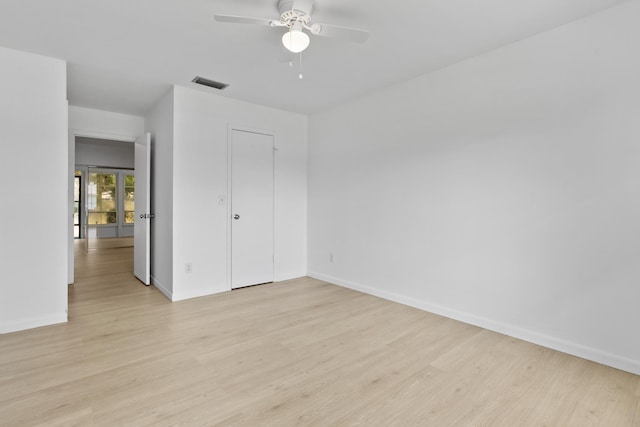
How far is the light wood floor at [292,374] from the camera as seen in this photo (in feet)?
5.68

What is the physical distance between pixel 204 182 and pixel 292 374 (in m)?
2.64

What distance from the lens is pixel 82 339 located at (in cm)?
265

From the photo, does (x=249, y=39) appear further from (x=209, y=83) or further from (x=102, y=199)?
(x=102, y=199)

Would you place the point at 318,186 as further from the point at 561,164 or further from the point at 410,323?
the point at 561,164

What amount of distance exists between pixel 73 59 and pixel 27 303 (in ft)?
7.61

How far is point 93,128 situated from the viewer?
15.0 feet

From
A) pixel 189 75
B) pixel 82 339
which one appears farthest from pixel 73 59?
pixel 82 339

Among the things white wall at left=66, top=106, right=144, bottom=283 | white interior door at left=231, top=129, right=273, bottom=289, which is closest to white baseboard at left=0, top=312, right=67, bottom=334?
white wall at left=66, top=106, right=144, bottom=283

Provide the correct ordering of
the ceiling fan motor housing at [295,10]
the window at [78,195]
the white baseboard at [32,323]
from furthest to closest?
the window at [78,195]
the white baseboard at [32,323]
the ceiling fan motor housing at [295,10]

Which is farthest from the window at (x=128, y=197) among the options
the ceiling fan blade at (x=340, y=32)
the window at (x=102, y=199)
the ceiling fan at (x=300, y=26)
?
the ceiling fan blade at (x=340, y=32)

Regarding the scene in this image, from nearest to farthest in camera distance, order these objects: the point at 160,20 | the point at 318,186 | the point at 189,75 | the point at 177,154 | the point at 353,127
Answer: the point at 160,20
the point at 189,75
the point at 177,154
the point at 353,127
the point at 318,186

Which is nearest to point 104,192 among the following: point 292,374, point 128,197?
point 128,197

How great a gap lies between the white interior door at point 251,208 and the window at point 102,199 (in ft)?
23.7

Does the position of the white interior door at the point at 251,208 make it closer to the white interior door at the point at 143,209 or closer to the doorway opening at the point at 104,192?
the white interior door at the point at 143,209
